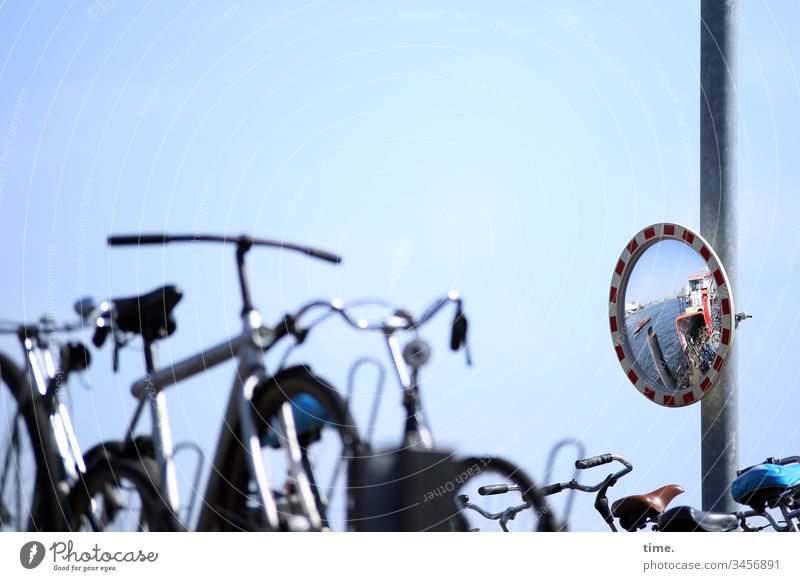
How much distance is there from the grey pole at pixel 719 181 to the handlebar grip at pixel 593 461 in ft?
1.58

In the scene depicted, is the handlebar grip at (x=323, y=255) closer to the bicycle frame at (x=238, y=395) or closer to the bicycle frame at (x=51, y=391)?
the bicycle frame at (x=238, y=395)

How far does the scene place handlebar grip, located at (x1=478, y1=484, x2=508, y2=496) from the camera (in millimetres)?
4578

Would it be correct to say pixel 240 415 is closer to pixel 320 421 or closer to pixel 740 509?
pixel 320 421

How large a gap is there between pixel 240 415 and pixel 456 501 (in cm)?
101

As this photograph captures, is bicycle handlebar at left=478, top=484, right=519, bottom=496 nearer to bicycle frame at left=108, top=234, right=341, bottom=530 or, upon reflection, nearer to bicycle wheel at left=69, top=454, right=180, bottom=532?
bicycle frame at left=108, top=234, right=341, bottom=530

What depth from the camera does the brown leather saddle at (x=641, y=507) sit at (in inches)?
181

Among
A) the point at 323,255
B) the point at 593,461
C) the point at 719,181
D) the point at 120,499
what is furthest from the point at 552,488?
the point at 120,499

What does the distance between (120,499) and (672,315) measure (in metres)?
2.51

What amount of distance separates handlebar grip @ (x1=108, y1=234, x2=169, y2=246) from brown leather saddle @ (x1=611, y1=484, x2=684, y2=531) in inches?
85.7

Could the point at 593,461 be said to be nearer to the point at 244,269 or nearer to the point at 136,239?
the point at 244,269

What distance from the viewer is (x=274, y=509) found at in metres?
4.27

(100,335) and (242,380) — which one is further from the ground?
(100,335)

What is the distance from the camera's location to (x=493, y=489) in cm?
459
